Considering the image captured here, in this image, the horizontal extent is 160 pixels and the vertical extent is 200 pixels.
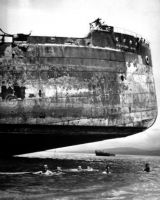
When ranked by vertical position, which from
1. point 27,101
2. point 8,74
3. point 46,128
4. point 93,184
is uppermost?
point 8,74

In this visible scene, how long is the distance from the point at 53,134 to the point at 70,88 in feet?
8.56

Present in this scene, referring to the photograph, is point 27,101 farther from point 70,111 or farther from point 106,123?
point 106,123

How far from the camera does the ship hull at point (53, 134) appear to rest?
15.5 meters

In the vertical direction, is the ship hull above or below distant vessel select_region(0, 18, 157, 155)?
below

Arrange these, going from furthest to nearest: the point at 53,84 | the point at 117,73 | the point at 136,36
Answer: the point at 136,36 < the point at 117,73 < the point at 53,84

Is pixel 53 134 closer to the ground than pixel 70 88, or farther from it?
closer to the ground

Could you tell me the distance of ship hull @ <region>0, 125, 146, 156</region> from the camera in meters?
15.5

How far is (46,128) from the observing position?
15.7 metres

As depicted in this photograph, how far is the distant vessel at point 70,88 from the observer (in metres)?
15.4

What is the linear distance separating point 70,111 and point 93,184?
3858 millimetres

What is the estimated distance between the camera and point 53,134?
15.9 m

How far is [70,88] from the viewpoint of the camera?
1575cm

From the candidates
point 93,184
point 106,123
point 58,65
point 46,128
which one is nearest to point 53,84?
point 58,65

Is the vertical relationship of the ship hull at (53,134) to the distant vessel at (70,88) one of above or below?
below
